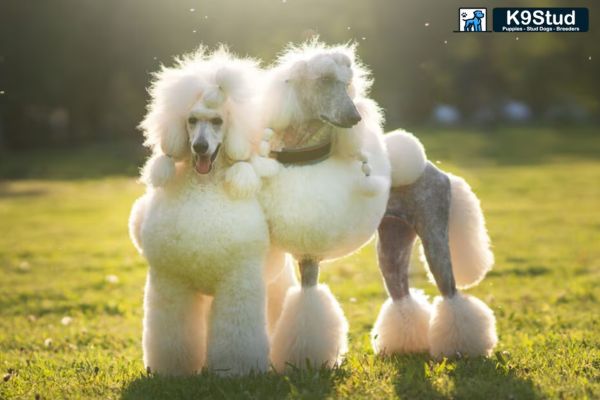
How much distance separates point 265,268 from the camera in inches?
177

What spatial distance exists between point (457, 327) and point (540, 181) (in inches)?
631

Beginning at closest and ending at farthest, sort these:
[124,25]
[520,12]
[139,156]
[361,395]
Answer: [361,395] → [520,12] → [139,156] → [124,25]

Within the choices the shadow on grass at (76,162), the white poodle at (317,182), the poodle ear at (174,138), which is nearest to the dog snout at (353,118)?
the white poodle at (317,182)

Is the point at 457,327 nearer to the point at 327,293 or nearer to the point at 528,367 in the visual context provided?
the point at 528,367

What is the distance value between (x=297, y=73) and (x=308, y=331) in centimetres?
140

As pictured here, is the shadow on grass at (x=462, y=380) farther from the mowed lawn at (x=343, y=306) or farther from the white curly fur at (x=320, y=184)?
the white curly fur at (x=320, y=184)

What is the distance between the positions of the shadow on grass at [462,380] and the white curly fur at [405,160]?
43.2 inches

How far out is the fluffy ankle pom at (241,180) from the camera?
4.13 m

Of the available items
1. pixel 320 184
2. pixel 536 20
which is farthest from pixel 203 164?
pixel 536 20

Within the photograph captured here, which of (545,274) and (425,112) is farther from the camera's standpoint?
(425,112)

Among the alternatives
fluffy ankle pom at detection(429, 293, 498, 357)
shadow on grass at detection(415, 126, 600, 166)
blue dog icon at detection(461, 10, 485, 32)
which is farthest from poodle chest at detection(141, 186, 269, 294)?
shadow on grass at detection(415, 126, 600, 166)

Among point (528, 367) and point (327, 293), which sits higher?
point (327, 293)

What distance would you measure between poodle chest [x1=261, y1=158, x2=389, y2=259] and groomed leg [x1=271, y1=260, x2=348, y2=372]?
0.71ft

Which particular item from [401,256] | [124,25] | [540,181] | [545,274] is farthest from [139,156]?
[401,256]
